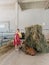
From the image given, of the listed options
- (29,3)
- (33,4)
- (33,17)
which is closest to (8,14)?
(29,3)

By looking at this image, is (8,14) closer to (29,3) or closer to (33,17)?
(29,3)

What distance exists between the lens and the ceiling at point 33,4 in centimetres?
1892

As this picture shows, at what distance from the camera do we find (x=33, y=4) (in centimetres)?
1950

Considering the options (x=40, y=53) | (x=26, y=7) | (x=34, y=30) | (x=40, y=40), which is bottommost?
(x=40, y=53)

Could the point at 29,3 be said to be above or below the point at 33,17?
above

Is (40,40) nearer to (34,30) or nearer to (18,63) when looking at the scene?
(34,30)

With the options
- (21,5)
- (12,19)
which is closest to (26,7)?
(21,5)

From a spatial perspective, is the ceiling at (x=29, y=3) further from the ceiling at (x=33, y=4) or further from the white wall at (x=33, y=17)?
the white wall at (x=33, y=17)

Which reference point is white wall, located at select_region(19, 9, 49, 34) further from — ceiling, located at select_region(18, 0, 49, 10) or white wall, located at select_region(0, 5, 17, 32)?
white wall, located at select_region(0, 5, 17, 32)

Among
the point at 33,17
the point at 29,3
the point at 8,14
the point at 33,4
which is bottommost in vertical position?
the point at 33,17

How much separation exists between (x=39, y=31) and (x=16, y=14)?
361 inches

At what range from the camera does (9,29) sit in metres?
19.5

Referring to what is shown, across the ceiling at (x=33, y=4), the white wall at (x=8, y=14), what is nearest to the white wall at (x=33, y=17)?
the ceiling at (x=33, y=4)

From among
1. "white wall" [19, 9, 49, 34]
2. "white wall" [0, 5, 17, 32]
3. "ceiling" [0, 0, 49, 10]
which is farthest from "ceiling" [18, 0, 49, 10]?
"white wall" [0, 5, 17, 32]
